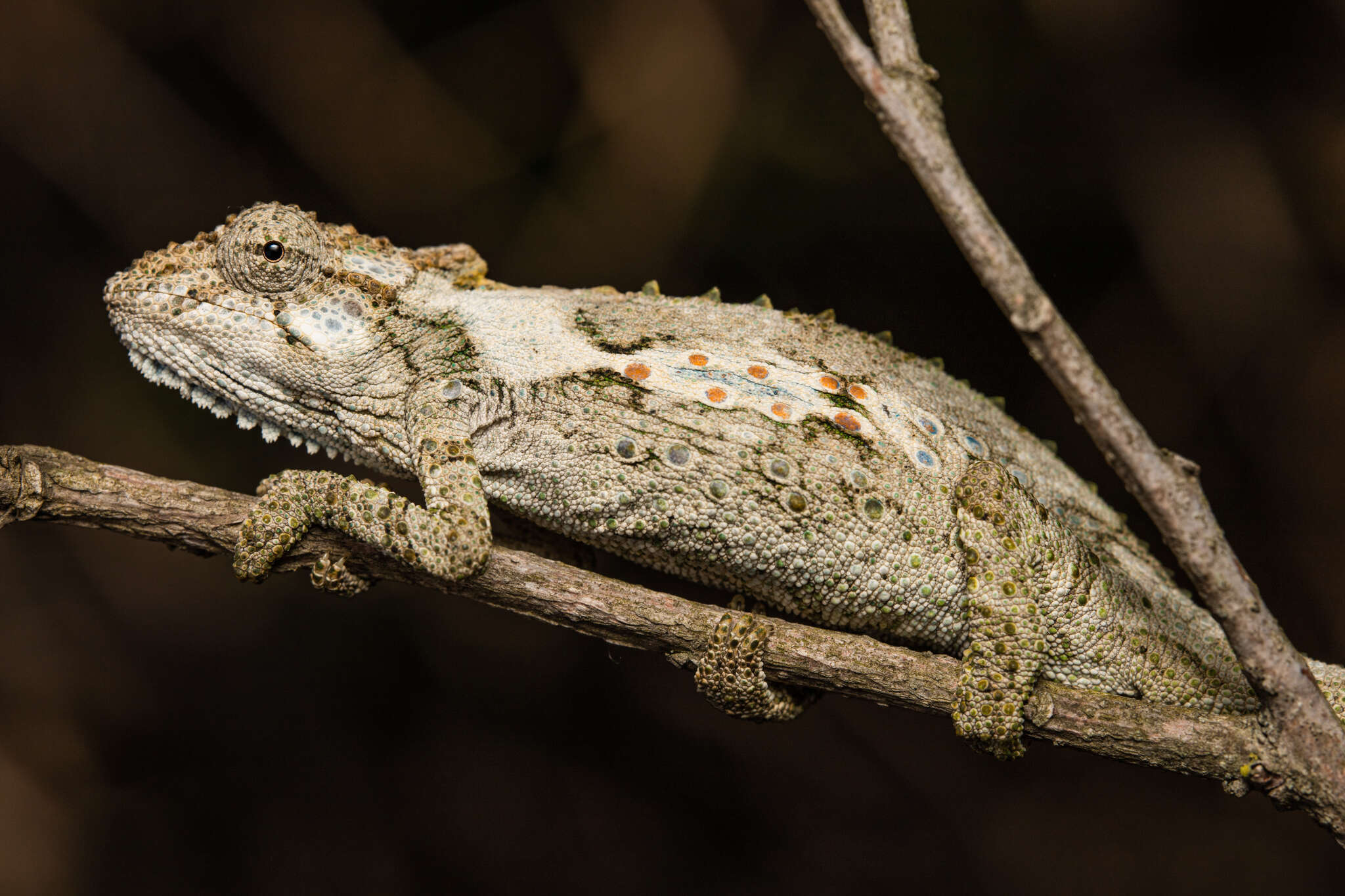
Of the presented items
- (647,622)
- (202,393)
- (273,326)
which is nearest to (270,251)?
(273,326)

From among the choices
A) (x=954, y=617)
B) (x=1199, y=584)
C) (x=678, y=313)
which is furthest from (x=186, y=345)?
(x=1199, y=584)

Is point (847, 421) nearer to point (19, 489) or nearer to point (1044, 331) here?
point (1044, 331)

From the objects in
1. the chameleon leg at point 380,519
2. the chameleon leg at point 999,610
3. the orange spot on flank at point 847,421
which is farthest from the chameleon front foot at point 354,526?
the chameleon leg at point 999,610

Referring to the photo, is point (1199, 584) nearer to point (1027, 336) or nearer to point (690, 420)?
point (1027, 336)

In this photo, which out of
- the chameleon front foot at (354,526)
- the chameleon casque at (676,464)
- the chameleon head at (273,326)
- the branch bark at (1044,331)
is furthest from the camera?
the chameleon head at (273,326)

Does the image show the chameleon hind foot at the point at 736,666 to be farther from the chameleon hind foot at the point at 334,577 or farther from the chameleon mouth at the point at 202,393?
the chameleon mouth at the point at 202,393

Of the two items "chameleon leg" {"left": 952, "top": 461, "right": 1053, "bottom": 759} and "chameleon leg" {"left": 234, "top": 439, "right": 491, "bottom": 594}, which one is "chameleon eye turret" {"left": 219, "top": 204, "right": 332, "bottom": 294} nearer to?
"chameleon leg" {"left": 234, "top": 439, "right": 491, "bottom": 594}

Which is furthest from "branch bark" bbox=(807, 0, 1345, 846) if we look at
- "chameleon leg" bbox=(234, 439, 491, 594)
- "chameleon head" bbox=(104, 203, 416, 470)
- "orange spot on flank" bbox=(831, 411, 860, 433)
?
"chameleon head" bbox=(104, 203, 416, 470)
